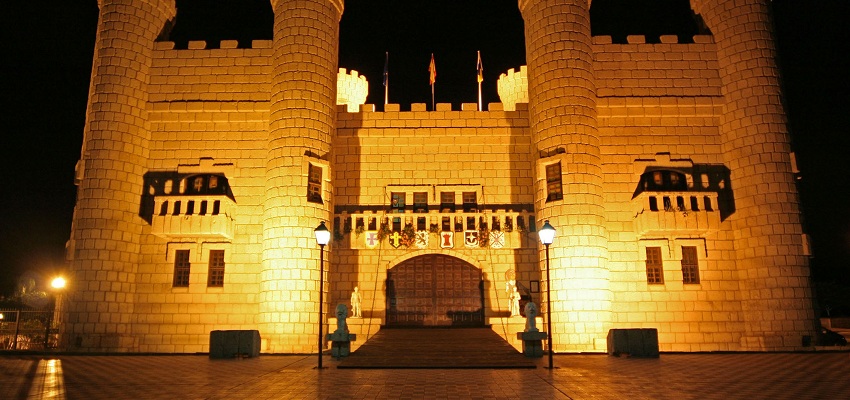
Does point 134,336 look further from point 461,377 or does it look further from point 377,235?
point 461,377

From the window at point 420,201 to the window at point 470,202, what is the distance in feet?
5.59

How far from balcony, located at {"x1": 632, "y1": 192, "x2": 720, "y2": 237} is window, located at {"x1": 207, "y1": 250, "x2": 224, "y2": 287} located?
1683 centimetres

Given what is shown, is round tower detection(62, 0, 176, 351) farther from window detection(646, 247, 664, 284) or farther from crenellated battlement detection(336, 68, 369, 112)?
window detection(646, 247, 664, 284)

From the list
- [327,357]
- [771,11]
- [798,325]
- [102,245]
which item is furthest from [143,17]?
[798,325]

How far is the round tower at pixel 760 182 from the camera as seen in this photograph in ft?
64.2

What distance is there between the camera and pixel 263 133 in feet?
74.3

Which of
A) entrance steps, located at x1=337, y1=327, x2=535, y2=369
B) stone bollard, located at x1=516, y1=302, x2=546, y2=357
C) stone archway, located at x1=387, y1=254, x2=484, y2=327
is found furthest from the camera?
stone archway, located at x1=387, y1=254, x2=484, y2=327

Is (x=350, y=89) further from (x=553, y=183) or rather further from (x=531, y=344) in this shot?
(x=531, y=344)

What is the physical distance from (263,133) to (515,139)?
36.1 feet

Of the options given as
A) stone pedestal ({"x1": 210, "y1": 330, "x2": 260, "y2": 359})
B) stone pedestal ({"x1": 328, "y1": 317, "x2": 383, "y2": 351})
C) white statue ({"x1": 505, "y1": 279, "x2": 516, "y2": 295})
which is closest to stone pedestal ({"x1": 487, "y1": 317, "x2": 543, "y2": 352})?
white statue ({"x1": 505, "y1": 279, "x2": 516, "y2": 295})

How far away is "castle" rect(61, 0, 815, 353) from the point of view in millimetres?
20000

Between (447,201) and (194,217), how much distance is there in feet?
34.0

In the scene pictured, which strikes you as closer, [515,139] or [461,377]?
[461,377]

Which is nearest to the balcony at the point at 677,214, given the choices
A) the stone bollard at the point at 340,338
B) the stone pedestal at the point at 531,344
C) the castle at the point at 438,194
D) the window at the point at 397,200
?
the castle at the point at 438,194
